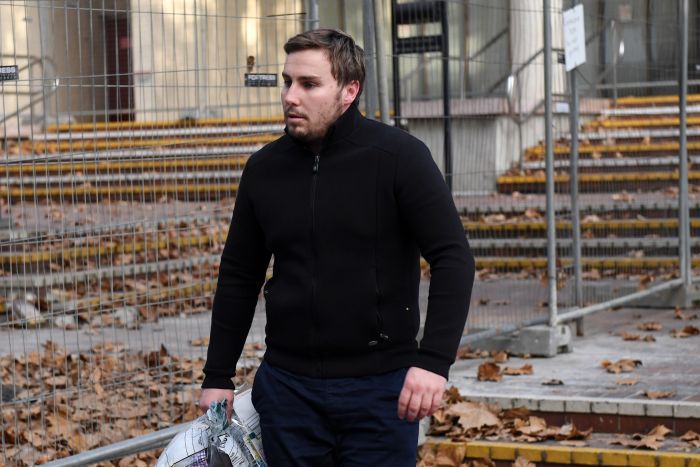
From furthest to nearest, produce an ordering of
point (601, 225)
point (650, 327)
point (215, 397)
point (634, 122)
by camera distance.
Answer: point (634, 122) → point (601, 225) → point (650, 327) → point (215, 397)

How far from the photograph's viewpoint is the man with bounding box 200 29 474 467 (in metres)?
3.65

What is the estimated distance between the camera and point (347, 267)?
3.68 meters

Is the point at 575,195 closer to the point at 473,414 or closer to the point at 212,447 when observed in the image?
the point at 473,414

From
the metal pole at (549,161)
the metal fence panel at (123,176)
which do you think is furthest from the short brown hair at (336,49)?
the metal pole at (549,161)

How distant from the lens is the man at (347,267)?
12.0 feet

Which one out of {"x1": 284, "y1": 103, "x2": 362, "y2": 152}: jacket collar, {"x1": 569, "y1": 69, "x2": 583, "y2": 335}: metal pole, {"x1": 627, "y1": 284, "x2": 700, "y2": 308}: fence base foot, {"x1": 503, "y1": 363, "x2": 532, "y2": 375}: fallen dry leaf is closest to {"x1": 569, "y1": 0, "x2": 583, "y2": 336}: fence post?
{"x1": 569, "y1": 69, "x2": 583, "y2": 335}: metal pole

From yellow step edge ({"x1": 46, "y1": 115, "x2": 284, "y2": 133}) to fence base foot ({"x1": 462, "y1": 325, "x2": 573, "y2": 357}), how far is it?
238cm

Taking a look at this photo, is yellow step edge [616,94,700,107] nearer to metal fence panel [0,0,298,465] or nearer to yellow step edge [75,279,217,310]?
metal fence panel [0,0,298,465]

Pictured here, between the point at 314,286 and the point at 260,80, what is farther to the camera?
the point at 260,80

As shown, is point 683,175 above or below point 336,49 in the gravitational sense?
below

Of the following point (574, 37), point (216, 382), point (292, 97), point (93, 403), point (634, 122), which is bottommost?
point (93, 403)

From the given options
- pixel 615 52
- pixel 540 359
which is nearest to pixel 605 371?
pixel 540 359

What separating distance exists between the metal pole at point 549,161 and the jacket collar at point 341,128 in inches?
200

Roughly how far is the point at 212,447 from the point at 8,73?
2.40m
